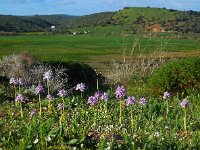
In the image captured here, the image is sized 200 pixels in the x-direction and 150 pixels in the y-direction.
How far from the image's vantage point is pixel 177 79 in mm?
15844

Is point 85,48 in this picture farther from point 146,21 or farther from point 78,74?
point 78,74

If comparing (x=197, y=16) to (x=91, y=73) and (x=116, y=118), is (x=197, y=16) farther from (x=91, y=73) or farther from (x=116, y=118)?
(x=116, y=118)

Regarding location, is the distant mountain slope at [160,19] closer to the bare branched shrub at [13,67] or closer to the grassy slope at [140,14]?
the grassy slope at [140,14]

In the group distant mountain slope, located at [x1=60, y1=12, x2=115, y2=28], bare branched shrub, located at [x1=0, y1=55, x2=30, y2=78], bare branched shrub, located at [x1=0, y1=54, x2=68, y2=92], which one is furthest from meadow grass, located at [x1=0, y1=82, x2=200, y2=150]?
distant mountain slope, located at [x1=60, y1=12, x2=115, y2=28]

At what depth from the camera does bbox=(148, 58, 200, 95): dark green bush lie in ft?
51.4

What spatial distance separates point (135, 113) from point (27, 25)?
155101 millimetres

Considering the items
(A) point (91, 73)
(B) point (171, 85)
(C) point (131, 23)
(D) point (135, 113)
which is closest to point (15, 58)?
(A) point (91, 73)

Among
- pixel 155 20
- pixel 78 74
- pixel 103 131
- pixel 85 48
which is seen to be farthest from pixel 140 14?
pixel 103 131

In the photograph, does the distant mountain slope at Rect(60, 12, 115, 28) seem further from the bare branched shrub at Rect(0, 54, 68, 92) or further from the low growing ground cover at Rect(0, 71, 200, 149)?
the low growing ground cover at Rect(0, 71, 200, 149)

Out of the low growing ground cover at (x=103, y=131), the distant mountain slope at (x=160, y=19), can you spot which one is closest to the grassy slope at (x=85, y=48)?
the distant mountain slope at (x=160, y=19)

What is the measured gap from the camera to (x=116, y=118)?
984 cm

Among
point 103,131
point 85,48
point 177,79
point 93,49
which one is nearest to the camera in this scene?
point 103,131

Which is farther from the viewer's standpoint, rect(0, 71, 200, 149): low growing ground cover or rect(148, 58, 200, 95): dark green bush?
rect(148, 58, 200, 95): dark green bush

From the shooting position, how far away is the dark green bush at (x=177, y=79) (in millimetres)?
15664
